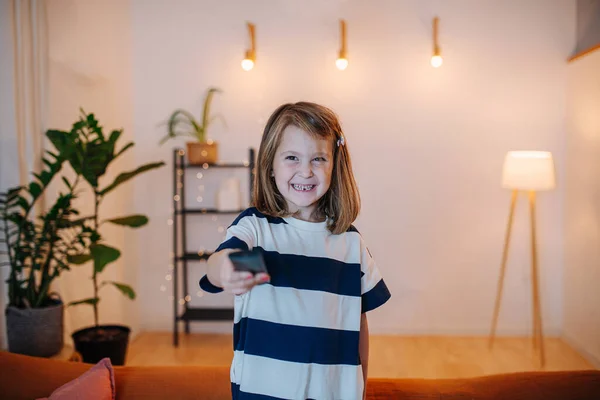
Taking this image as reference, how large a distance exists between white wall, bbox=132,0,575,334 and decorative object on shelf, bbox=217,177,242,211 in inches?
12.7

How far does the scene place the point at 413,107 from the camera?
3.76 metres

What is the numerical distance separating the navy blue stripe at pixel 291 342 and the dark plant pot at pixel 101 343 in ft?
5.73

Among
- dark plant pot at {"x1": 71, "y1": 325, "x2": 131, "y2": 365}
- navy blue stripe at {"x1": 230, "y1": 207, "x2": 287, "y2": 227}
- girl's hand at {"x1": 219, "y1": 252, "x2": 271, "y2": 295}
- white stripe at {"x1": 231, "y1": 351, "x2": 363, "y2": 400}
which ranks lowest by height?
dark plant pot at {"x1": 71, "y1": 325, "x2": 131, "y2": 365}

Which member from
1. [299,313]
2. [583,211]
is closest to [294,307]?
[299,313]

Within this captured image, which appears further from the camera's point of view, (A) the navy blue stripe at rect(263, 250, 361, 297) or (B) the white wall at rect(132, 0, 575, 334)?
(B) the white wall at rect(132, 0, 575, 334)

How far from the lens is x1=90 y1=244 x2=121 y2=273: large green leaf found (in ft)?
7.79

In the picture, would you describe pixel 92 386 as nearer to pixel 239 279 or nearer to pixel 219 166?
pixel 239 279

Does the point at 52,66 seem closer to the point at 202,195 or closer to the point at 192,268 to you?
the point at 202,195

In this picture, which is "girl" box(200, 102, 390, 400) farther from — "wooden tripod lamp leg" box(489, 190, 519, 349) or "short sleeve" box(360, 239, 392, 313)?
"wooden tripod lamp leg" box(489, 190, 519, 349)

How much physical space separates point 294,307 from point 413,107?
114 inches

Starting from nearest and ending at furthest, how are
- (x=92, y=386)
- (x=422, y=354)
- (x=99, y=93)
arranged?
1. (x=92, y=386)
2. (x=99, y=93)
3. (x=422, y=354)

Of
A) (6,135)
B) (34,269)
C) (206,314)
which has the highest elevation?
(6,135)

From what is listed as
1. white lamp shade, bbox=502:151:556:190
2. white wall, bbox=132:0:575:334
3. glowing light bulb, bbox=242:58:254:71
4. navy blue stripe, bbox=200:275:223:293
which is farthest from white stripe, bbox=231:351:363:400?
glowing light bulb, bbox=242:58:254:71

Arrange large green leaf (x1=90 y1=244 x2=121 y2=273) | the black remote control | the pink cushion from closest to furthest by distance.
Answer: the black remote control → the pink cushion → large green leaf (x1=90 y1=244 x2=121 y2=273)
